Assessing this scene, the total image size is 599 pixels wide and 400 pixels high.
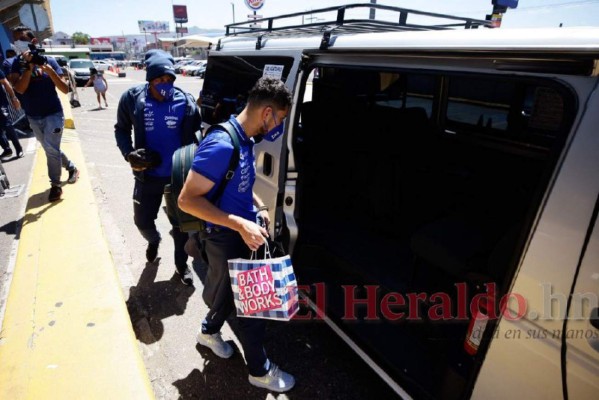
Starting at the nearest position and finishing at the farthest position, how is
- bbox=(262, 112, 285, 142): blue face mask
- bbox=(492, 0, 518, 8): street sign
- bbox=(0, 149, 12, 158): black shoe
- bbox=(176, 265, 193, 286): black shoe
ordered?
bbox=(262, 112, 285, 142): blue face mask < bbox=(176, 265, 193, 286): black shoe < bbox=(492, 0, 518, 8): street sign < bbox=(0, 149, 12, 158): black shoe

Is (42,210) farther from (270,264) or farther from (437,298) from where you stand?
(437,298)

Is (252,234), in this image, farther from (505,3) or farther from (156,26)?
(156,26)

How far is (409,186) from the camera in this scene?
3447 mm

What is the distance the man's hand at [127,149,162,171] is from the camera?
9.05ft

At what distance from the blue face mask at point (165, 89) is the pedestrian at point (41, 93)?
7.24 ft

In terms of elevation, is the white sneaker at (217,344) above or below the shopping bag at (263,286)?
below

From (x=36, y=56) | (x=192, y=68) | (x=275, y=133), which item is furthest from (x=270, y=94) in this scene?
(x=192, y=68)

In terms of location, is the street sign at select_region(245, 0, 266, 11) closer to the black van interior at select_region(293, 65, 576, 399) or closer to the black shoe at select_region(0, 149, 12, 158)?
the black shoe at select_region(0, 149, 12, 158)

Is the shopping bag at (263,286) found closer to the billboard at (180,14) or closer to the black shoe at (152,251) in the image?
the black shoe at (152,251)

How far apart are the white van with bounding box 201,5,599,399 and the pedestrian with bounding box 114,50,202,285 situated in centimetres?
58

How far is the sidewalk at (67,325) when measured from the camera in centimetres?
201

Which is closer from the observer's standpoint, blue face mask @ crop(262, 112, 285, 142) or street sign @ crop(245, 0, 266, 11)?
blue face mask @ crop(262, 112, 285, 142)

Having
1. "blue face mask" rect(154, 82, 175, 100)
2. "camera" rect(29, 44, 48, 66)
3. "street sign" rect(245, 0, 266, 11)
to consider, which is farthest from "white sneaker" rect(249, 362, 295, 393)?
"street sign" rect(245, 0, 266, 11)

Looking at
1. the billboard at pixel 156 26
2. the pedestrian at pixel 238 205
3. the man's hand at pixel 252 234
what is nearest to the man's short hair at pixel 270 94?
the pedestrian at pixel 238 205
